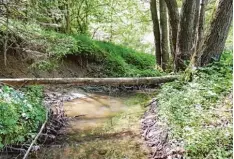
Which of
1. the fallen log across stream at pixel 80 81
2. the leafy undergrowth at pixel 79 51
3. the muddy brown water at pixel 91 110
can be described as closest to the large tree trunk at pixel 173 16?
the leafy undergrowth at pixel 79 51

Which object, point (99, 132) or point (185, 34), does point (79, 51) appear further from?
point (99, 132)

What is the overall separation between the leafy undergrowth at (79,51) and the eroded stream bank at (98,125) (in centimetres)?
129

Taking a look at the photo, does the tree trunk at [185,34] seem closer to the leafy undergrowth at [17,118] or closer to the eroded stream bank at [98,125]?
the eroded stream bank at [98,125]

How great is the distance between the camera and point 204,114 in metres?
4.73

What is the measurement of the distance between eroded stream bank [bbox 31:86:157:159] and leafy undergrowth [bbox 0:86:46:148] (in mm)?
400

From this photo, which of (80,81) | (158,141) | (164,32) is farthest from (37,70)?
(158,141)

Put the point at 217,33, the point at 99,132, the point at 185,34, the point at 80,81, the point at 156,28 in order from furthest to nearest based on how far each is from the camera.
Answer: the point at 156,28 < the point at 185,34 < the point at 80,81 < the point at 217,33 < the point at 99,132

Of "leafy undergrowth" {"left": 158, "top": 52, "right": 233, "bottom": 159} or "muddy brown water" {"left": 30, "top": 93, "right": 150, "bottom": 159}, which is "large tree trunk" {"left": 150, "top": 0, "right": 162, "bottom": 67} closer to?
"muddy brown water" {"left": 30, "top": 93, "right": 150, "bottom": 159}

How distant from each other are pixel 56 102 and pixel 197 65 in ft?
12.1

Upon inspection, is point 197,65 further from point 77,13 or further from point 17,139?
point 77,13

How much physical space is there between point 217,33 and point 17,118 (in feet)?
15.2

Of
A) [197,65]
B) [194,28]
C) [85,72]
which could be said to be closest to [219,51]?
[197,65]

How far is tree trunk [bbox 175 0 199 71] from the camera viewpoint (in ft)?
29.9

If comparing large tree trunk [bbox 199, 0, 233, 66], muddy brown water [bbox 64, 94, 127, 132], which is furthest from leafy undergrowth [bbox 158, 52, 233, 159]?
muddy brown water [bbox 64, 94, 127, 132]
